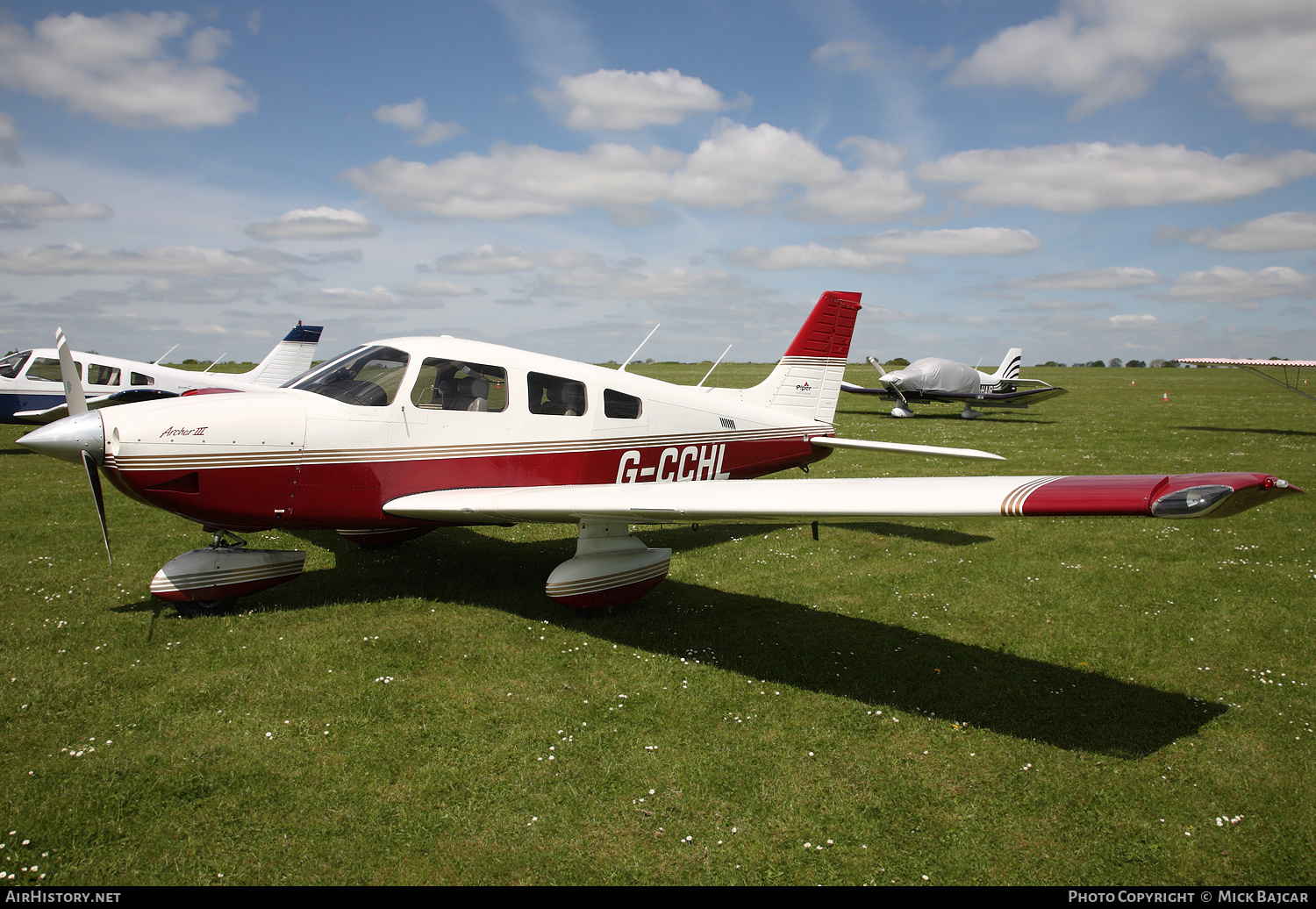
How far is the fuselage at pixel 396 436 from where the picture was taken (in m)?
5.41

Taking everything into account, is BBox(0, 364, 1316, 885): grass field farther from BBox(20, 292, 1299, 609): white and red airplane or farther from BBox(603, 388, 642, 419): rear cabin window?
BBox(603, 388, 642, 419): rear cabin window

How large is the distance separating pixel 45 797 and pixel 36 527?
7121mm

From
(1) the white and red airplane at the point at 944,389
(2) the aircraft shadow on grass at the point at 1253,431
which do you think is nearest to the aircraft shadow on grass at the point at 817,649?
(2) the aircraft shadow on grass at the point at 1253,431

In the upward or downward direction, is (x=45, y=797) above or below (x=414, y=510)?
below

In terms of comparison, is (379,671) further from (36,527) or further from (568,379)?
(36,527)

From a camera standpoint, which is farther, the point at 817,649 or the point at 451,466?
the point at 451,466

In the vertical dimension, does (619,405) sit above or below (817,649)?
above

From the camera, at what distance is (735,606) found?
6.47 metres

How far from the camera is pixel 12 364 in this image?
1595cm

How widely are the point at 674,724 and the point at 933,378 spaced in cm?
2722

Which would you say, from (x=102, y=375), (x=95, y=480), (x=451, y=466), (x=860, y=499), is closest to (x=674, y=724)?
(x=860, y=499)

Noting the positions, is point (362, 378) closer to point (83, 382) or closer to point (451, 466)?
point (451, 466)
